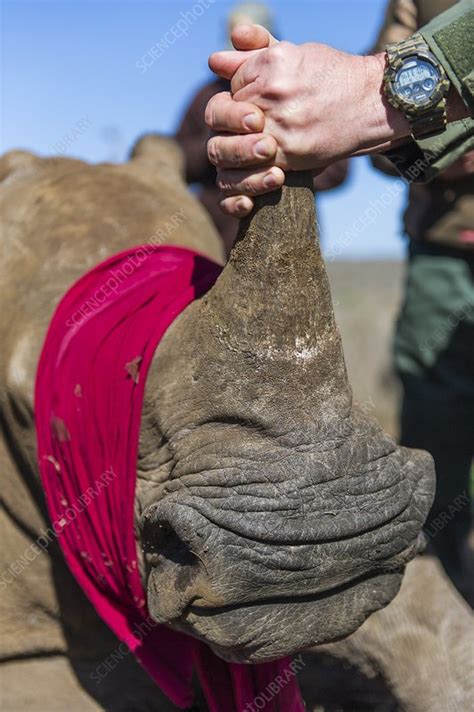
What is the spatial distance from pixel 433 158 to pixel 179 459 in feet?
2.48

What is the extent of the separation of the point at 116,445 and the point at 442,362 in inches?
79.5

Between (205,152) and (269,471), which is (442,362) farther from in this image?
(269,471)

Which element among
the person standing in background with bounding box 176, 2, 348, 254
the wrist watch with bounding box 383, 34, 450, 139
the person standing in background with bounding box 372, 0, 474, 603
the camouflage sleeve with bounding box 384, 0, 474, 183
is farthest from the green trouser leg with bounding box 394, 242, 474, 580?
the wrist watch with bounding box 383, 34, 450, 139

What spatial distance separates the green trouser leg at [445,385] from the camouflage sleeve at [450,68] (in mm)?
1667

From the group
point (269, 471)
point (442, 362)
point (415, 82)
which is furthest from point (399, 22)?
point (269, 471)

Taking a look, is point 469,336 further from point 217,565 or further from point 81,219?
point 217,565

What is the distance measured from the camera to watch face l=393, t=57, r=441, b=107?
203 centimetres

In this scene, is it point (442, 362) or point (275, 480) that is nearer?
point (275, 480)

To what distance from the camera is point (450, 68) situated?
2131mm

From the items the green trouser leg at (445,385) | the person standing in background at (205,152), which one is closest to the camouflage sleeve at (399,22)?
the person standing in background at (205,152)

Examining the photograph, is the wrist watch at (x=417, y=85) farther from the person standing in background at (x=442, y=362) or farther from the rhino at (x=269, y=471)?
the person standing in background at (x=442, y=362)

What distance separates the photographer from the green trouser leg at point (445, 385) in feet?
13.0

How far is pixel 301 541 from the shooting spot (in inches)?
75.0

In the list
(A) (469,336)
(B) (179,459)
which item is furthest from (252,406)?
(A) (469,336)
